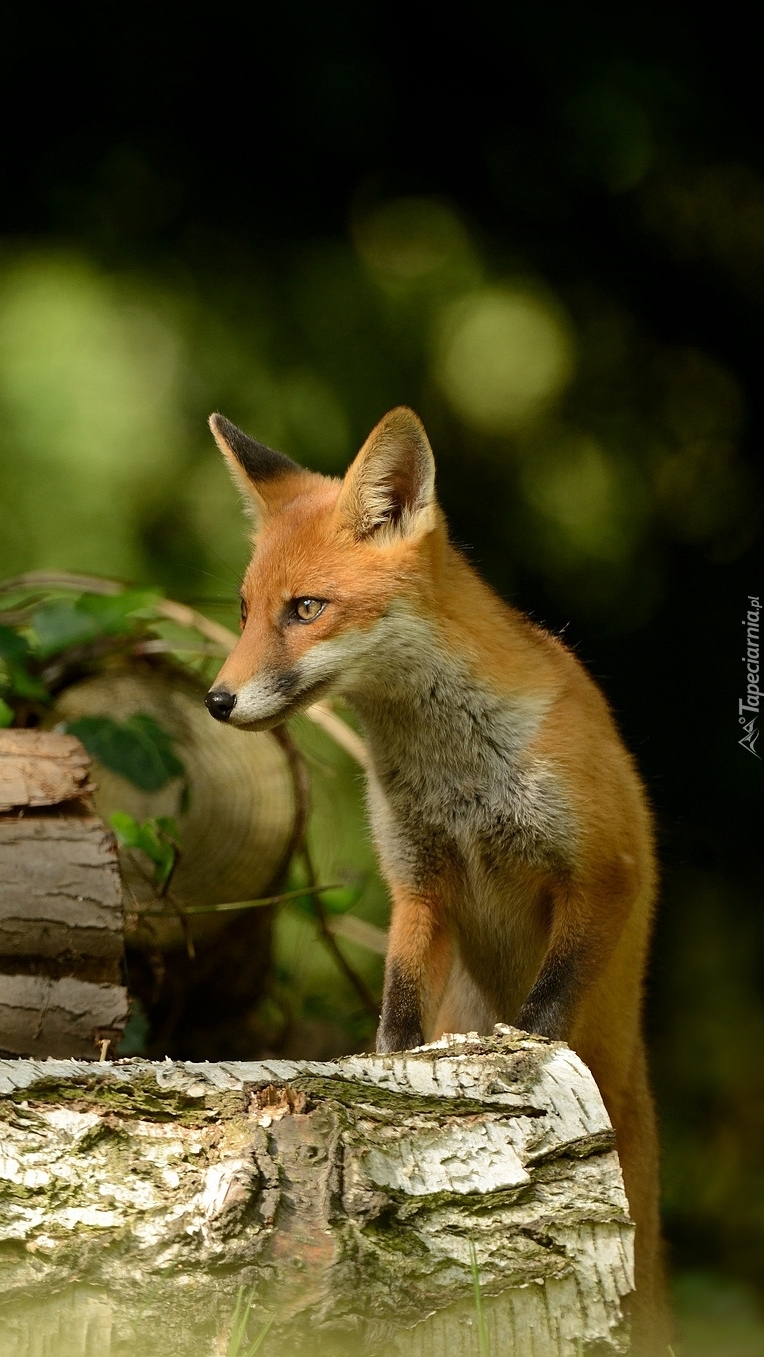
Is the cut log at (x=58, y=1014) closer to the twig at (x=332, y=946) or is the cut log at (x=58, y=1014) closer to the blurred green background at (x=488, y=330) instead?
the twig at (x=332, y=946)

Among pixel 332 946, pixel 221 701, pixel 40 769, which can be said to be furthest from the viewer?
pixel 332 946

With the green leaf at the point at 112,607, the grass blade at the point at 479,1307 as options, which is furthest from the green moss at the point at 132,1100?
the green leaf at the point at 112,607

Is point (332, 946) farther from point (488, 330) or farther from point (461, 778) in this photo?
point (488, 330)

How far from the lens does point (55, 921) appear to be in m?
2.85

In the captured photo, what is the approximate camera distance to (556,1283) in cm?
173

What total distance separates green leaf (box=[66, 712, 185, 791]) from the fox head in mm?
1052

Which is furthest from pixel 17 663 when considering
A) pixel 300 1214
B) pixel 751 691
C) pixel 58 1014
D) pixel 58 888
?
pixel 300 1214

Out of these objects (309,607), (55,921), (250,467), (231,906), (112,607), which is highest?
(250,467)

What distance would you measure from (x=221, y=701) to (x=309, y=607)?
309 millimetres

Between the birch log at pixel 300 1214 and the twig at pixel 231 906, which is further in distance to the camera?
the twig at pixel 231 906

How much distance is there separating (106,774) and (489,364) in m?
1.84

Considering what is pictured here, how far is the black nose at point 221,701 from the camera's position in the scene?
2.50 metres

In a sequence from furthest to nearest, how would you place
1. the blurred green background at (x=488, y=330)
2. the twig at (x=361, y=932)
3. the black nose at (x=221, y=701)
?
the twig at (x=361, y=932)
the blurred green background at (x=488, y=330)
the black nose at (x=221, y=701)

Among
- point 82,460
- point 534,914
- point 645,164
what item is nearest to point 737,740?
point 534,914
